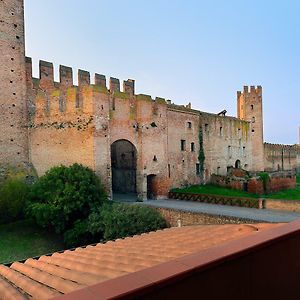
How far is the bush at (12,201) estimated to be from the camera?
17.8m

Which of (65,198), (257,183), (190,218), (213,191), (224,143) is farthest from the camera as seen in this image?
(224,143)

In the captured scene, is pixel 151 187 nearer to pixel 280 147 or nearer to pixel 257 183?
pixel 257 183

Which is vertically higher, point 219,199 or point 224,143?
point 224,143

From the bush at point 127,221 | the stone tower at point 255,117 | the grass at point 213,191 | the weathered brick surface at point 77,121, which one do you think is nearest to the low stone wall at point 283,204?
the grass at point 213,191

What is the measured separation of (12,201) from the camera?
1791 cm

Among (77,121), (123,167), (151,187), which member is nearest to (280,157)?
(123,167)

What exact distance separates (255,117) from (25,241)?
2972 centimetres

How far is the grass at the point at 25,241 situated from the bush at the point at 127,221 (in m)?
2.94

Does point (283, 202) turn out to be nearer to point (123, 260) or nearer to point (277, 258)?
point (123, 260)

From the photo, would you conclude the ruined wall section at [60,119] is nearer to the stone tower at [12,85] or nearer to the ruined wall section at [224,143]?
the stone tower at [12,85]

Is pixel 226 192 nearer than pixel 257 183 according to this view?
Yes

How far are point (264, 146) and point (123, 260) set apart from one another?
39.1m

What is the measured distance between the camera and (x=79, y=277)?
386cm

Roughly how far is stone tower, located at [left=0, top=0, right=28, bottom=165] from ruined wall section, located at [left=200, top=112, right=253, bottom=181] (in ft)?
51.1
